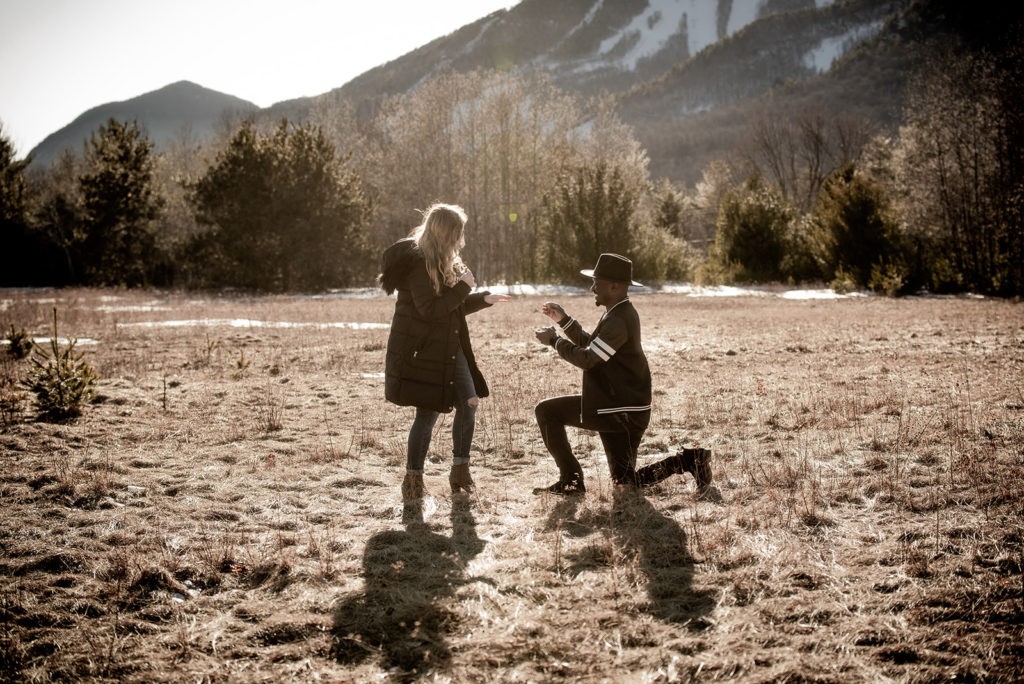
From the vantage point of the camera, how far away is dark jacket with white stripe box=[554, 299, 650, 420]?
455cm

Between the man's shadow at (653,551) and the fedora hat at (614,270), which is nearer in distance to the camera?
the man's shadow at (653,551)

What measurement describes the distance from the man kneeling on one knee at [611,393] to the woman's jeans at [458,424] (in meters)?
0.56

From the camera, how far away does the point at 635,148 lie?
44.7m

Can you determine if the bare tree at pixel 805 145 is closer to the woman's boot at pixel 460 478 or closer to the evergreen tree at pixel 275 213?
the evergreen tree at pixel 275 213

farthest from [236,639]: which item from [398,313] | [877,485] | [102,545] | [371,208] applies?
[371,208]

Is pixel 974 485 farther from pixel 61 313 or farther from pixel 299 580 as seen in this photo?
pixel 61 313

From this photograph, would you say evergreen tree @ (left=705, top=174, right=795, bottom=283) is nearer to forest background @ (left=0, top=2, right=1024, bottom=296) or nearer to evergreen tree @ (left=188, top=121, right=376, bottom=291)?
forest background @ (left=0, top=2, right=1024, bottom=296)

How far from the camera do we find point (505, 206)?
35125 millimetres

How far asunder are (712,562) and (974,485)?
7.39 ft

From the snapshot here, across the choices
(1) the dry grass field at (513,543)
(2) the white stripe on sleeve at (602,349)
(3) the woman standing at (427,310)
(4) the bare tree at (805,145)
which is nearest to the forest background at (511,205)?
(1) the dry grass field at (513,543)

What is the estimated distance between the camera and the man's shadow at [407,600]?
2.94 meters

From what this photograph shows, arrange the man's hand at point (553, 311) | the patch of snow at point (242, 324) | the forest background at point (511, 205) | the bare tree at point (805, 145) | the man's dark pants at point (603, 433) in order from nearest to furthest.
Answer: the man's hand at point (553, 311) → the man's dark pants at point (603, 433) → the patch of snow at point (242, 324) → the forest background at point (511, 205) → the bare tree at point (805, 145)

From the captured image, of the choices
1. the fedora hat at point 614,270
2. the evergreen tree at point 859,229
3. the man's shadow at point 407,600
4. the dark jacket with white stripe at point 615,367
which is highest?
the evergreen tree at point 859,229

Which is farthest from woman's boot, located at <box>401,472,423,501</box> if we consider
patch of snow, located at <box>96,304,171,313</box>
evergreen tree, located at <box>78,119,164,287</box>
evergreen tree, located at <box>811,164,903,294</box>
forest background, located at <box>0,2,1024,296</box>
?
evergreen tree, located at <box>78,119,164,287</box>
